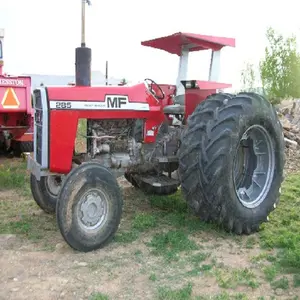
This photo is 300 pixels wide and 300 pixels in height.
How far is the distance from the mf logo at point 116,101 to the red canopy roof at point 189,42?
40.5 inches

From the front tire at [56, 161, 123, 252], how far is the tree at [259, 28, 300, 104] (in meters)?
26.8

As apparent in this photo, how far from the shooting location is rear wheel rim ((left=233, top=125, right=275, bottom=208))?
5148 mm

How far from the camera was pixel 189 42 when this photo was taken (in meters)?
5.55

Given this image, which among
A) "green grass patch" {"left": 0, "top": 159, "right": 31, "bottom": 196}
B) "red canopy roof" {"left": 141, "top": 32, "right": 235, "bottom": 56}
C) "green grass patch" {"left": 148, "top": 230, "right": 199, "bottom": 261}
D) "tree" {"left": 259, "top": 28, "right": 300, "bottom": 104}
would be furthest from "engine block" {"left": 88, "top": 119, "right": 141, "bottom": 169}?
"tree" {"left": 259, "top": 28, "right": 300, "bottom": 104}

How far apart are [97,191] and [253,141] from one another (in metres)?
1.93

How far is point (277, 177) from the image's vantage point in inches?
205

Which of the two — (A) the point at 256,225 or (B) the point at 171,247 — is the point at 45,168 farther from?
(A) the point at 256,225

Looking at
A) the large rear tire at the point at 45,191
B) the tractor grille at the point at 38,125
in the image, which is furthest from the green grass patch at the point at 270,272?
the large rear tire at the point at 45,191

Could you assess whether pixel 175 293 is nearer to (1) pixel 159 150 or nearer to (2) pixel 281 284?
(2) pixel 281 284

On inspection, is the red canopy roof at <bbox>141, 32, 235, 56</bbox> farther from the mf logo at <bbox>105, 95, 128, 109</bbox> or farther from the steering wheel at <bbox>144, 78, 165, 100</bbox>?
the mf logo at <bbox>105, 95, 128, 109</bbox>

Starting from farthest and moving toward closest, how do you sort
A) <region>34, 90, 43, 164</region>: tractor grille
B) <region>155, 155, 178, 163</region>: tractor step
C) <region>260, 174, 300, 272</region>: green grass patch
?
1. <region>155, 155, 178, 163</region>: tractor step
2. <region>34, 90, 43, 164</region>: tractor grille
3. <region>260, 174, 300, 272</region>: green grass patch

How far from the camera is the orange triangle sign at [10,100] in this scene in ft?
25.9

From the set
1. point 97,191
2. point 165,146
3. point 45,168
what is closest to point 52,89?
point 45,168

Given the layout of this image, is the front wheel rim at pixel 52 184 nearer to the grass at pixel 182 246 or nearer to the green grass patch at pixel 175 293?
the grass at pixel 182 246
